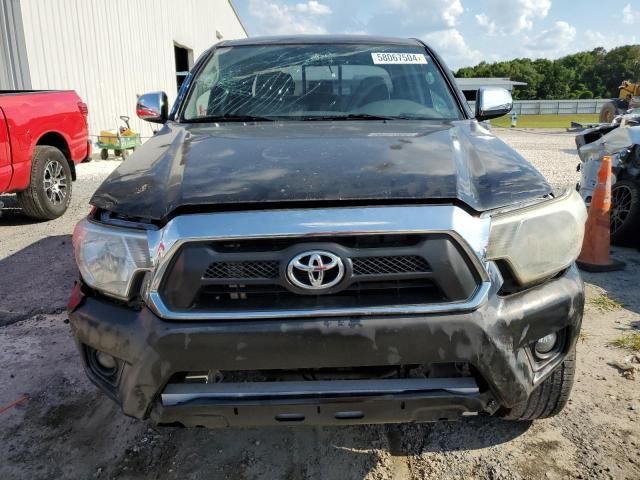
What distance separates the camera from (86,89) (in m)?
12.1

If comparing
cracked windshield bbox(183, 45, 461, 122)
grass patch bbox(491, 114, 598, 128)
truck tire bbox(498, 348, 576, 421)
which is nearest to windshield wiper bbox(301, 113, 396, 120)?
cracked windshield bbox(183, 45, 461, 122)

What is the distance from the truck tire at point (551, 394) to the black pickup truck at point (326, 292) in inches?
9.6

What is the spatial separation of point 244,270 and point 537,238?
101cm

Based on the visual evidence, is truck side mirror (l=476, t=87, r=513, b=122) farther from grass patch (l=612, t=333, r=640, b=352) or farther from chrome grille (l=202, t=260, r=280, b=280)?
chrome grille (l=202, t=260, r=280, b=280)

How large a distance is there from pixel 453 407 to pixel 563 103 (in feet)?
192

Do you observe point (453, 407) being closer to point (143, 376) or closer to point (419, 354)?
point (419, 354)

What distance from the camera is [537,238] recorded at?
74.2 inches

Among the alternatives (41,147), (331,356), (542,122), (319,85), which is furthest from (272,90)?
(542,122)

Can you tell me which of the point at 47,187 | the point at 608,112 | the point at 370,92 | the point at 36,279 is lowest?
the point at 36,279

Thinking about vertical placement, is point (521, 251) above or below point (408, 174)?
below

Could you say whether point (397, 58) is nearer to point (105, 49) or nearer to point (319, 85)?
point (319, 85)

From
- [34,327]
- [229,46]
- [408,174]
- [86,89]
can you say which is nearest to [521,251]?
[408,174]

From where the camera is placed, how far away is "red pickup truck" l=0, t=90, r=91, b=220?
226 inches

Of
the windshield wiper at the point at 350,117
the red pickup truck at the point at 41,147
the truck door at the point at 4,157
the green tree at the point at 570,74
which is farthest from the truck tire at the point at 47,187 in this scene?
the green tree at the point at 570,74
